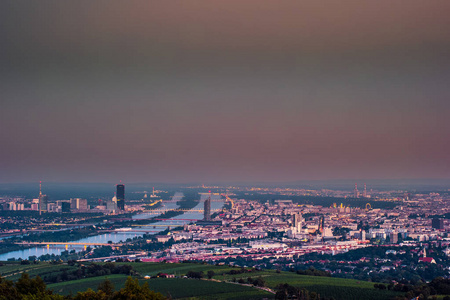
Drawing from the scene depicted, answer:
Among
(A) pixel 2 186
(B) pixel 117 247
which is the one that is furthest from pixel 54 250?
(A) pixel 2 186

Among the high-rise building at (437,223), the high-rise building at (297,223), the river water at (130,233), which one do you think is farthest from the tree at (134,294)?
the high-rise building at (437,223)

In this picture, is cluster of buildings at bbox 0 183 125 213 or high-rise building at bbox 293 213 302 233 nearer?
high-rise building at bbox 293 213 302 233

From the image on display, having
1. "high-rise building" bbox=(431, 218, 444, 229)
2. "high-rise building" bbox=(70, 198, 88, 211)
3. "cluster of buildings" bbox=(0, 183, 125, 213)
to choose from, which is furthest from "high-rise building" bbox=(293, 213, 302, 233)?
"high-rise building" bbox=(70, 198, 88, 211)

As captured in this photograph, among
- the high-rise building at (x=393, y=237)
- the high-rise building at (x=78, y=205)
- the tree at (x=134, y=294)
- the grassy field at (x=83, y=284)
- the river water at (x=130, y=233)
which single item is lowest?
the river water at (x=130, y=233)

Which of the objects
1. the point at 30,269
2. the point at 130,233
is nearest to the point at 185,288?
the point at 30,269

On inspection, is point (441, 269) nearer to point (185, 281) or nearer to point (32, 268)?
point (185, 281)

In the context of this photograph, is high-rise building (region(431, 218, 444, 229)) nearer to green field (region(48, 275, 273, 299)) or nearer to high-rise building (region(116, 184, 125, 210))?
green field (region(48, 275, 273, 299))

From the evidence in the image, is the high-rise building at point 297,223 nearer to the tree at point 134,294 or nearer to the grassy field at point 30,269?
the grassy field at point 30,269
